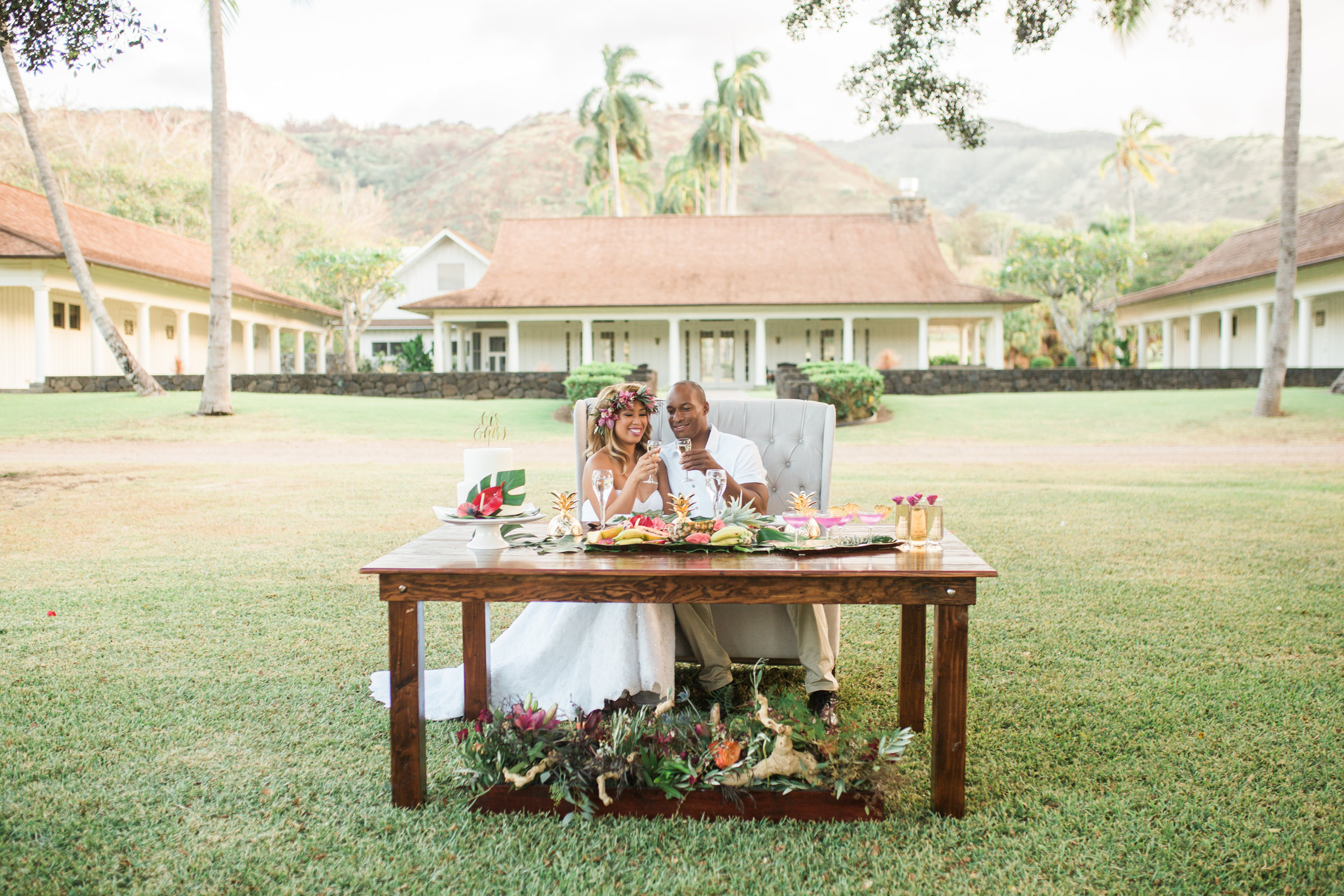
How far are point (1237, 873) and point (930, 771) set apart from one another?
81 cm

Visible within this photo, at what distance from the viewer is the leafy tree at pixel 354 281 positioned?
94.4ft

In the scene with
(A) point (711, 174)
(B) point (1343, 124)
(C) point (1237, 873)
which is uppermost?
(A) point (711, 174)

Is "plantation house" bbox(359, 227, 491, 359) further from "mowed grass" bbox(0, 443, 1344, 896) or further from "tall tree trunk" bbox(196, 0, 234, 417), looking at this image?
"mowed grass" bbox(0, 443, 1344, 896)

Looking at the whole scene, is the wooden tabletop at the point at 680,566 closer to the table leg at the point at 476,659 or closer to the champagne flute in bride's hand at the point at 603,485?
the champagne flute in bride's hand at the point at 603,485

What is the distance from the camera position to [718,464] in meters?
3.75

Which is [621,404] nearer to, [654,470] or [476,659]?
[654,470]

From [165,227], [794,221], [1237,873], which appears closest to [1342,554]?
[1237,873]

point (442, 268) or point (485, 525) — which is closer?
point (485, 525)

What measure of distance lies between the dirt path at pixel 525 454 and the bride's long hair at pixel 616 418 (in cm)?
775

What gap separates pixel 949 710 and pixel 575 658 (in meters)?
1.33

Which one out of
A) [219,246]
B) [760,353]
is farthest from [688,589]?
[760,353]

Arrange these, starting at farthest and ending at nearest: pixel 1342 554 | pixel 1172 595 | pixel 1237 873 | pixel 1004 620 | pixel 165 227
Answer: pixel 165 227 < pixel 1342 554 < pixel 1172 595 < pixel 1004 620 < pixel 1237 873

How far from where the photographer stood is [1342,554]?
19.9 feet

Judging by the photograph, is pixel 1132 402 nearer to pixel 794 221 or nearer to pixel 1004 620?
pixel 794 221
